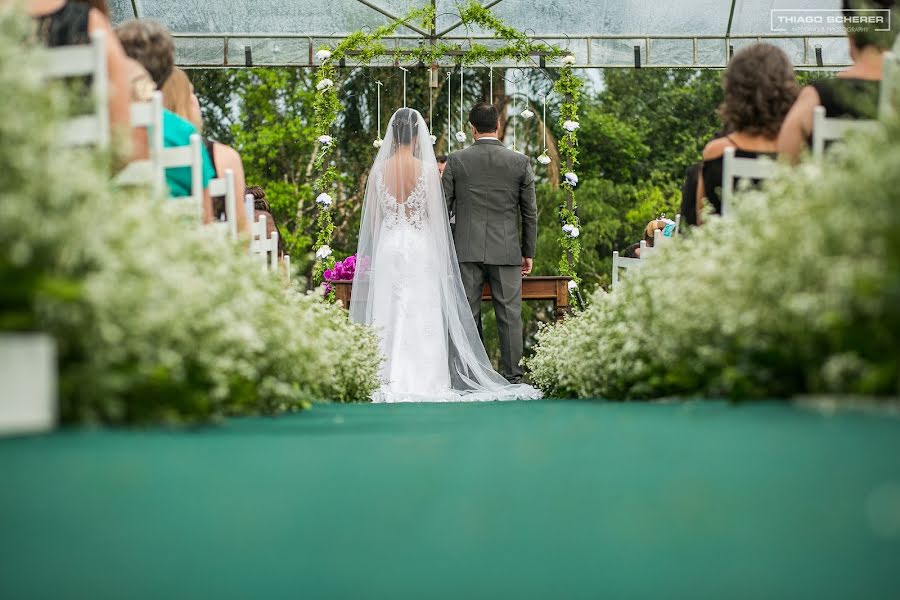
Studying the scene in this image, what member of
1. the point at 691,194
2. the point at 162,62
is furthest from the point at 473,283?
the point at 162,62

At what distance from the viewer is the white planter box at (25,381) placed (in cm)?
251

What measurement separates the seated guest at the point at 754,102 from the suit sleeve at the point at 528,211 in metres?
3.84

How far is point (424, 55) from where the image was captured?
36.8 feet

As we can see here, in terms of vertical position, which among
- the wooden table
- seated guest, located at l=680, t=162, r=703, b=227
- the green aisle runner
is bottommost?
the green aisle runner

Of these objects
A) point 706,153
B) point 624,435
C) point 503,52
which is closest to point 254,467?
point 624,435

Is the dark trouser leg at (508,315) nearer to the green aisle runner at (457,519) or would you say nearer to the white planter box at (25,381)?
the green aisle runner at (457,519)

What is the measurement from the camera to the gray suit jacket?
9.30 meters

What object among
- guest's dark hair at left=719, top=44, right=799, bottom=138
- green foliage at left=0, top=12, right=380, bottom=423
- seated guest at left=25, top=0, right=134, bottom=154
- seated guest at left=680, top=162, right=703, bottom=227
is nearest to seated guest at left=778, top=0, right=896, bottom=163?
guest's dark hair at left=719, top=44, right=799, bottom=138

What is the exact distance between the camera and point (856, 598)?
1.90m

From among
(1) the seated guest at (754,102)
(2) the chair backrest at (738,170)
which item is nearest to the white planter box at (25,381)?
(2) the chair backrest at (738,170)

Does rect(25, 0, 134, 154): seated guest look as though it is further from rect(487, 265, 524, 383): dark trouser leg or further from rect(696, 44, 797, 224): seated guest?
rect(487, 265, 524, 383): dark trouser leg

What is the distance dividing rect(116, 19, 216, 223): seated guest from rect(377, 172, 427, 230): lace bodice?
3.86m

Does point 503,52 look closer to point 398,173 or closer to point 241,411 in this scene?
point 398,173

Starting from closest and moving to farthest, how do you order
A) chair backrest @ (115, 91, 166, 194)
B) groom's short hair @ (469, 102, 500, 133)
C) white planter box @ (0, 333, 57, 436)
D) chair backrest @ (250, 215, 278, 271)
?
1. white planter box @ (0, 333, 57, 436)
2. chair backrest @ (115, 91, 166, 194)
3. chair backrest @ (250, 215, 278, 271)
4. groom's short hair @ (469, 102, 500, 133)
